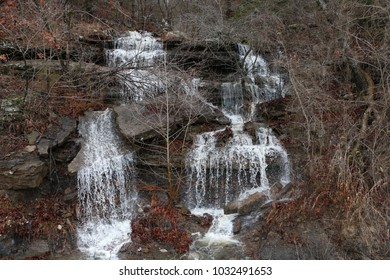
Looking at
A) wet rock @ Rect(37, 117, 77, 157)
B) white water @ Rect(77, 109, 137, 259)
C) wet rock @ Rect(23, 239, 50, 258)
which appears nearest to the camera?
wet rock @ Rect(23, 239, 50, 258)

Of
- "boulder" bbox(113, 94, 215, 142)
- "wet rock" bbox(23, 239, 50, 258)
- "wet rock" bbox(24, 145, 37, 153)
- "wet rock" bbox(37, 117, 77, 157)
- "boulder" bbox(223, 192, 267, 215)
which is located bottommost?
"wet rock" bbox(23, 239, 50, 258)

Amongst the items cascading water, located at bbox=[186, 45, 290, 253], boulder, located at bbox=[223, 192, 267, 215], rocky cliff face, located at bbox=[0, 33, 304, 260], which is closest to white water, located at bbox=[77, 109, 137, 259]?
rocky cliff face, located at bbox=[0, 33, 304, 260]

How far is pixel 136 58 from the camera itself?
1098cm

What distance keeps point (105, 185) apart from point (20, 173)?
1838mm

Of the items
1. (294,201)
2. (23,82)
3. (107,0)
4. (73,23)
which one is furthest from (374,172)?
(107,0)

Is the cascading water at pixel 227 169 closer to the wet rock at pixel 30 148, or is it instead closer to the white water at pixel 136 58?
the white water at pixel 136 58

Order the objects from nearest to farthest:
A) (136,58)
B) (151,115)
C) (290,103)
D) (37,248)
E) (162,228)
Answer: (37,248) < (162,228) < (151,115) < (290,103) < (136,58)

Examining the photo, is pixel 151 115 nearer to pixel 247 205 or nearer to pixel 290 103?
pixel 247 205

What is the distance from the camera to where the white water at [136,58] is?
9.58 meters

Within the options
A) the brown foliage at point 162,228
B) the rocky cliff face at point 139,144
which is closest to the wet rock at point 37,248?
the rocky cliff face at point 139,144

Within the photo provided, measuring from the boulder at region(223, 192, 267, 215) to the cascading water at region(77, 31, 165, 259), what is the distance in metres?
2.34

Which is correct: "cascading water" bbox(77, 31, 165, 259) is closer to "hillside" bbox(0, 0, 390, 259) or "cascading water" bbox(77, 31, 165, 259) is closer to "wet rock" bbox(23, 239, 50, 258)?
"hillside" bbox(0, 0, 390, 259)

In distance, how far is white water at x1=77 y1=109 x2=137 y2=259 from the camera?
24.7 ft

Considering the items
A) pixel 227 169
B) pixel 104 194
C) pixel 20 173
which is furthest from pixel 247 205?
pixel 20 173
